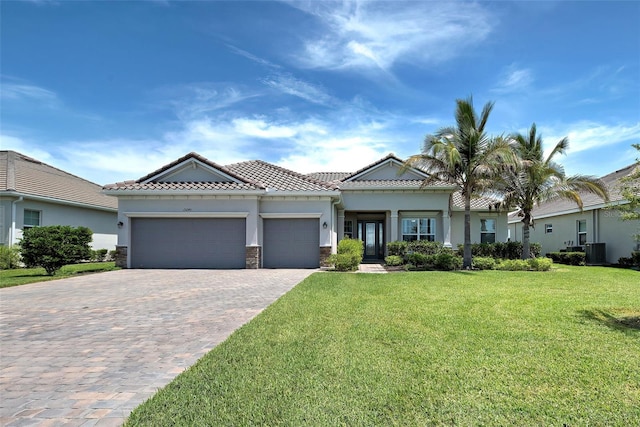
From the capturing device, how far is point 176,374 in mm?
4082

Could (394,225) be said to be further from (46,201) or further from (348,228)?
(46,201)

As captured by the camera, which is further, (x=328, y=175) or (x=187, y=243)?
(x=328, y=175)

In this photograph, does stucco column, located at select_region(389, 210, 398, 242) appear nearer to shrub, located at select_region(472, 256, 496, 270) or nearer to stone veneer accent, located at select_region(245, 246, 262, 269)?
shrub, located at select_region(472, 256, 496, 270)

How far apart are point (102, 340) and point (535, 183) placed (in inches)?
724

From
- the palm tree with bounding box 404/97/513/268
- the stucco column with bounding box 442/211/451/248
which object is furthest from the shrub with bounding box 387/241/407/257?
the palm tree with bounding box 404/97/513/268

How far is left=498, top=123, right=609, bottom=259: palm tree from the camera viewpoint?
1712cm

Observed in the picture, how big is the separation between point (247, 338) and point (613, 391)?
4.31 meters

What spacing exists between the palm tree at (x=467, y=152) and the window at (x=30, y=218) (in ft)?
61.3

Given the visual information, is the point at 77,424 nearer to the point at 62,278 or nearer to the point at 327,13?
the point at 327,13

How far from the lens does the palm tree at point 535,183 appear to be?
17.1 m

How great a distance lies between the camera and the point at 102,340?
543cm

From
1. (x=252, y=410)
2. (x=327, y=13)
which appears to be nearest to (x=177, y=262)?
(x=327, y=13)

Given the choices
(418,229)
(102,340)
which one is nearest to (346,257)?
A: (418,229)

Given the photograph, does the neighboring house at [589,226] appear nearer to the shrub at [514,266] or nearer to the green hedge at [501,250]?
the green hedge at [501,250]
